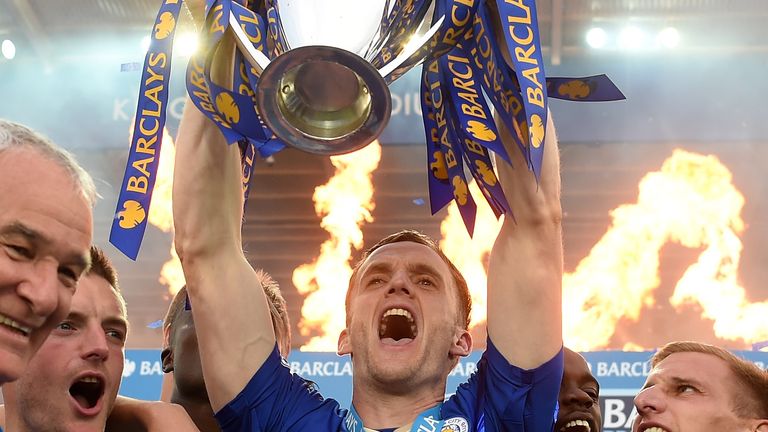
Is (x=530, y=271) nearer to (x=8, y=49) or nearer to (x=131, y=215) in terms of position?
(x=131, y=215)

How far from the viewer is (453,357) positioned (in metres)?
2.44

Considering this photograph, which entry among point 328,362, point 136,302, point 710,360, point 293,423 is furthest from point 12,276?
point 136,302

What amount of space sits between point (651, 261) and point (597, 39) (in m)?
2.77

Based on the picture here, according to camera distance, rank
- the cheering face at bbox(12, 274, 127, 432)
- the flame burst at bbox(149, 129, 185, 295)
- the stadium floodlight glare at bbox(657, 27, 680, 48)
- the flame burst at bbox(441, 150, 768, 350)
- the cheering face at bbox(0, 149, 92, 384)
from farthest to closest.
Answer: the flame burst at bbox(441, 150, 768, 350) < the flame burst at bbox(149, 129, 185, 295) < the stadium floodlight glare at bbox(657, 27, 680, 48) < the cheering face at bbox(12, 274, 127, 432) < the cheering face at bbox(0, 149, 92, 384)

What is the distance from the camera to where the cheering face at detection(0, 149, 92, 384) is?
4.41 ft

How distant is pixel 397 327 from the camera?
2.45m

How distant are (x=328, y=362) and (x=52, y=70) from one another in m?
5.30

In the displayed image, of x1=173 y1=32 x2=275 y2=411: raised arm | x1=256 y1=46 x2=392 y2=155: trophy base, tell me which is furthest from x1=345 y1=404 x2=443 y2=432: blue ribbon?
x1=256 y1=46 x2=392 y2=155: trophy base

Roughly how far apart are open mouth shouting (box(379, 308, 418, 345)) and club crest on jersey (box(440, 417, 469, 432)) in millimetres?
240

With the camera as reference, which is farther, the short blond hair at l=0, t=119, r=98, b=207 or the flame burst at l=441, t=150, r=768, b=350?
the flame burst at l=441, t=150, r=768, b=350

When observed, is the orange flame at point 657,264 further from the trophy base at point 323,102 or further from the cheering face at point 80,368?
the trophy base at point 323,102

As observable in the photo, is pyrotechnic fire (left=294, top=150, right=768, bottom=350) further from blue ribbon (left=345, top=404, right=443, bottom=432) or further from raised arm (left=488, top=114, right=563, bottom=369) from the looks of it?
raised arm (left=488, top=114, right=563, bottom=369)

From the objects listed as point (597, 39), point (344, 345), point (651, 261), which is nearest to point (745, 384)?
point (344, 345)

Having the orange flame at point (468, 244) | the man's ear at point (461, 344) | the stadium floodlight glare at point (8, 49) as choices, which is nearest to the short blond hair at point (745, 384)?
the man's ear at point (461, 344)
